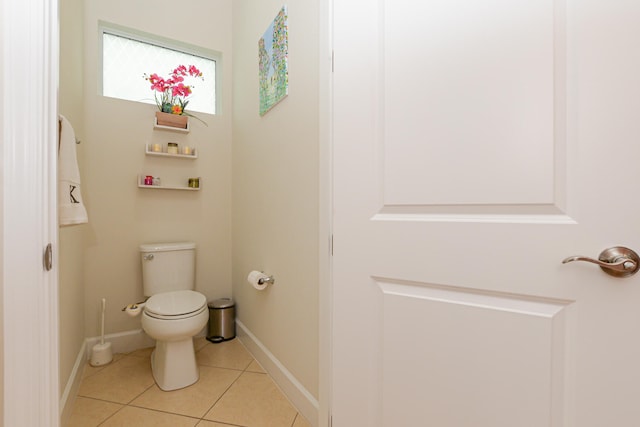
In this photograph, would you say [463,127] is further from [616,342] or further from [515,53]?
[616,342]

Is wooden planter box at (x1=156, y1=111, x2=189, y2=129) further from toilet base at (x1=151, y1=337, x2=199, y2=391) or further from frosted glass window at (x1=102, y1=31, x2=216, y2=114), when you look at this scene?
toilet base at (x1=151, y1=337, x2=199, y2=391)

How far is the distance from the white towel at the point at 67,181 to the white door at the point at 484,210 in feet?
3.43

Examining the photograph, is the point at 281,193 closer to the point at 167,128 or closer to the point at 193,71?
the point at 167,128

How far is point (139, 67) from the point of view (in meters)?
2.21

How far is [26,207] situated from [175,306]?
3.86 ft

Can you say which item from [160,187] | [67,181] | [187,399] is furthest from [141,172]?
[187,399]

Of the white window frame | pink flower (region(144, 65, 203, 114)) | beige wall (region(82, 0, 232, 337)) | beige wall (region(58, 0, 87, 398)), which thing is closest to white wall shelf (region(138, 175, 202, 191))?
beige wall (region(82, 0, 232, 337))

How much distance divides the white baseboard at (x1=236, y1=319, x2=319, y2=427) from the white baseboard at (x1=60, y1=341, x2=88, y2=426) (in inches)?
37.8

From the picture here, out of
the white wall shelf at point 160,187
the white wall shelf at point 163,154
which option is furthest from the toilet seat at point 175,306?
the white wall shelf at point 163,154

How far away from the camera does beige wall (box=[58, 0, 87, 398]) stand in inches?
52.1

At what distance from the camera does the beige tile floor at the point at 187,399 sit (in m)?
1.37

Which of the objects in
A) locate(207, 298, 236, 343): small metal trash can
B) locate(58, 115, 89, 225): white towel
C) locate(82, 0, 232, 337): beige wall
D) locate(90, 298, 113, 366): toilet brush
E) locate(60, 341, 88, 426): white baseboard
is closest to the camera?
locate(58, 115, 89, 225): white towel

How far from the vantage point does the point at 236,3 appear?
2.35 meters

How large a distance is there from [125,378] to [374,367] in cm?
163
